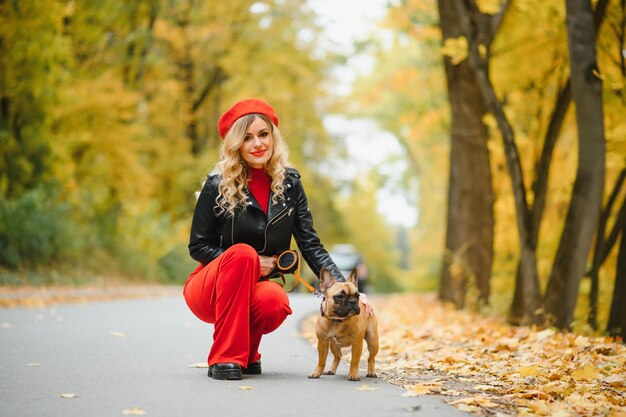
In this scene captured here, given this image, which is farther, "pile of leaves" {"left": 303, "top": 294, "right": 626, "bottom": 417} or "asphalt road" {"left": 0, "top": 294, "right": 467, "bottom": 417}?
"pile of leaves" {"left": 303, "top": 294, "right": 626, "bottom": 417}

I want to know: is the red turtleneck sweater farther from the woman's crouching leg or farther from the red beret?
the woman's crouching leg

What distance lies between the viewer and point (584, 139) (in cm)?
993

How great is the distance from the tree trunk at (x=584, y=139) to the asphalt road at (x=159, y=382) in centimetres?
354

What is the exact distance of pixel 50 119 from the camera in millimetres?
20203

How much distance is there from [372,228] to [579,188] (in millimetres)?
51259

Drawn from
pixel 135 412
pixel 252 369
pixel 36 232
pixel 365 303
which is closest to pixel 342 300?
pixel 365 303

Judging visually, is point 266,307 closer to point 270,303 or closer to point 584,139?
point 270,303

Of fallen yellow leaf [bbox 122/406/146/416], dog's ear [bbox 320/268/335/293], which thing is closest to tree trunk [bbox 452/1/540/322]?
dog's ear [bbox 320/268/335/293]

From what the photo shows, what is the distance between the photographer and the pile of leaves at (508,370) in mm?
5156

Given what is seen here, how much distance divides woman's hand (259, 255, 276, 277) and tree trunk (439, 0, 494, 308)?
10.3m

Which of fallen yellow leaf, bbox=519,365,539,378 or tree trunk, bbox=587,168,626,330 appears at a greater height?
tree trunk, bbox=587,168,626,330

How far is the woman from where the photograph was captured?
606cm

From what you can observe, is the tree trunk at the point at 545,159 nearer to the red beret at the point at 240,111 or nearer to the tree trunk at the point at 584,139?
the tree trunk at the point at 584,139

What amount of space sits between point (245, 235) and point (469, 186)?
10554 millimetres
